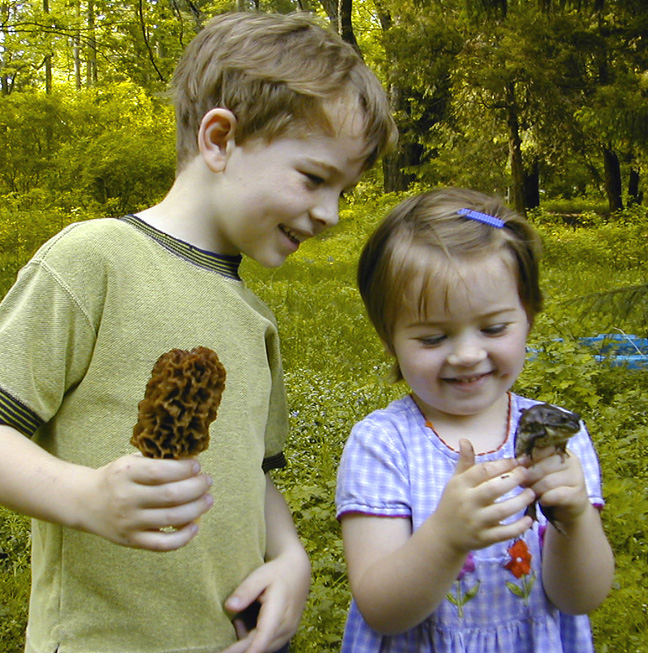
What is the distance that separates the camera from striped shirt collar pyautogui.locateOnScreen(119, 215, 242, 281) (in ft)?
4.99

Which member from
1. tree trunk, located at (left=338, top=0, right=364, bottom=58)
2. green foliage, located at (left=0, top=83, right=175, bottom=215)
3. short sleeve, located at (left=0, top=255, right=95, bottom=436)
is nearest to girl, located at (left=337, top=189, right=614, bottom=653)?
short sleeve, located at (left=0, top=255, right=95, bottom=436)

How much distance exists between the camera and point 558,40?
1437 centimetres

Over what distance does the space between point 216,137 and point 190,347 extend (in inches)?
19.8

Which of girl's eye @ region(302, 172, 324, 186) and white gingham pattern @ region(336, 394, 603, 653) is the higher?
girl's eye @ region(302, 172, 324, 186)

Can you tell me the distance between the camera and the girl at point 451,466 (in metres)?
1.46

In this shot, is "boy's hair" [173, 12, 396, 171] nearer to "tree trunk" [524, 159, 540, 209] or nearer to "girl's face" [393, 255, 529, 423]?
"girl's face" [393, 255, 529, 423]

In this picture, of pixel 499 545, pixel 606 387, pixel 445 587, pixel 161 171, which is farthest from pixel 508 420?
pixel 161 171

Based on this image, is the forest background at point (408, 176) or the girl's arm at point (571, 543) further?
the forest background at point (408, 176)

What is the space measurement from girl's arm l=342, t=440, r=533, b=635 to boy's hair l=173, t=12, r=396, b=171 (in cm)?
84

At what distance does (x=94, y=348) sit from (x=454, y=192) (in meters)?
1.01

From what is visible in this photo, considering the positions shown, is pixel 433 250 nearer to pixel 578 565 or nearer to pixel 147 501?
pixel 578 565

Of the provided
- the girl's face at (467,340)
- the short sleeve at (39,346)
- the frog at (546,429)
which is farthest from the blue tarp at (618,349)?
the short sleeve at (39,346)

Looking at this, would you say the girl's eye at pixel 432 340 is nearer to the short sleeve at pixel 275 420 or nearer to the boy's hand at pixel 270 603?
the short sleeve at pixel 275 420

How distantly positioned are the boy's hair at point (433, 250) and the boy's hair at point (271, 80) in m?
0.19
